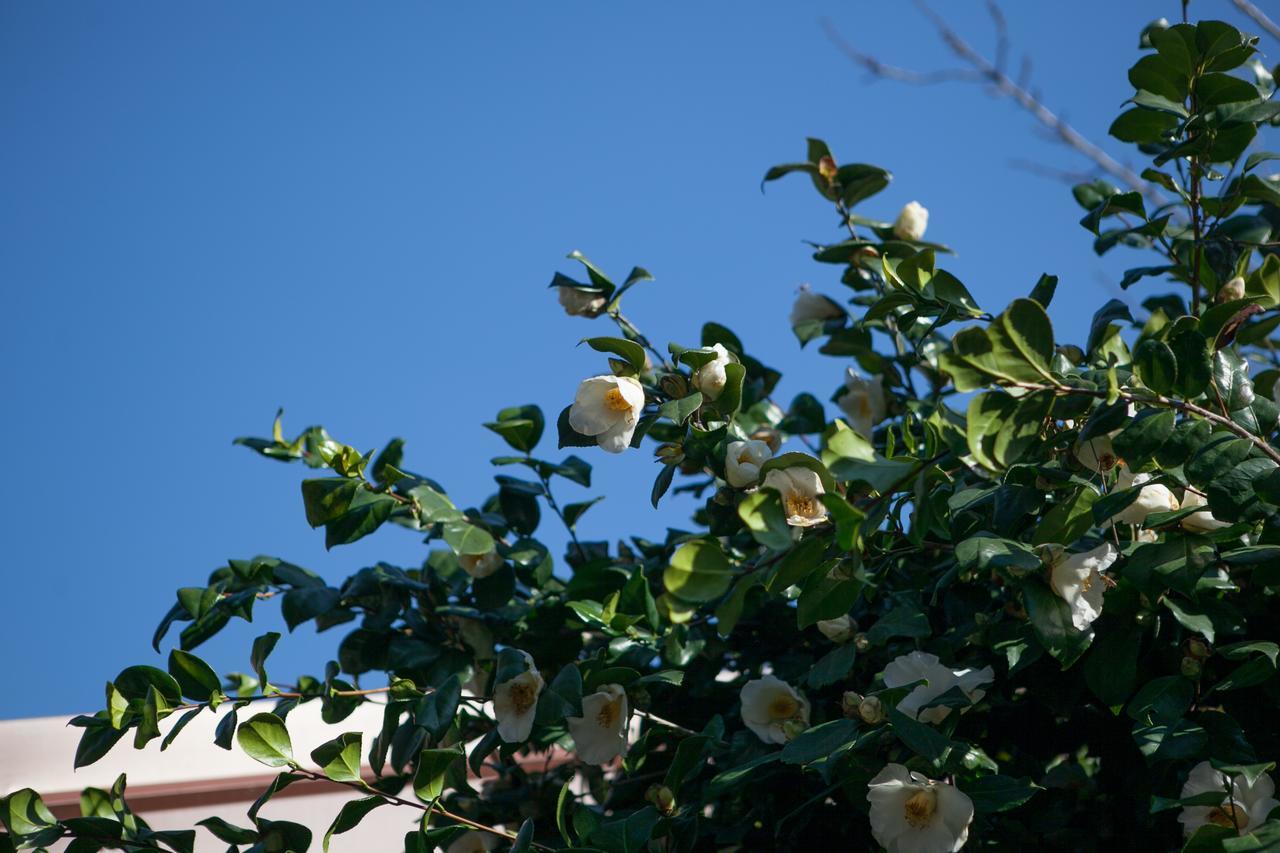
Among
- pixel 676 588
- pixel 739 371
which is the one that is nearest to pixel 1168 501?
pixel 739 371

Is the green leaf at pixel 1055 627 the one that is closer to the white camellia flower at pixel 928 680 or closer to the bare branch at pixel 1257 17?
the white camellia flower at pixel 928 680

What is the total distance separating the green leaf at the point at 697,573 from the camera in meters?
0.86

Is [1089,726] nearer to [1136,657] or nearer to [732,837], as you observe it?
[1136,657]

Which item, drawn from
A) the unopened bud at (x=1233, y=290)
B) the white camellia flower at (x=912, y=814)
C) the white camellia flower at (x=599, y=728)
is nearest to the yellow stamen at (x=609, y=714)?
the white camellia flower at (x=599, y=728)

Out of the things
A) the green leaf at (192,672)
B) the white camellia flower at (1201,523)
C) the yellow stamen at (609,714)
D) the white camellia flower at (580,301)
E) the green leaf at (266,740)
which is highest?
the white camellia flower at (580,301)

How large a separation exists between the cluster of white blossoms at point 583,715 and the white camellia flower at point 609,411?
255mm

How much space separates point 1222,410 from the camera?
96cm

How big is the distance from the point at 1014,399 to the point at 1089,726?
23.3 inches

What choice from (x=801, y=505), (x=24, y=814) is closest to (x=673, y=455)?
(x=801, y=505)

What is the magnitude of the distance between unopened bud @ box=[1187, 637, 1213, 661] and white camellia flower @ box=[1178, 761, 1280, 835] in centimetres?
10

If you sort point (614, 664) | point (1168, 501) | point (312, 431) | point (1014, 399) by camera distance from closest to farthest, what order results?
point (1014, 399) < point (1168, 501) < point (614, 664) < point (312, 431)

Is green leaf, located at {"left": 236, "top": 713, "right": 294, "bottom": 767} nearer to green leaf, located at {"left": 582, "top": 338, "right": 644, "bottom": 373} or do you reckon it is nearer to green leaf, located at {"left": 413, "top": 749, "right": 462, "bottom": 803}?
green leaf, located at {"left": 413, "top": 749, "right": 462, "bottom": 803}

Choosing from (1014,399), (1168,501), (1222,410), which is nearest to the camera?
(1014,399)

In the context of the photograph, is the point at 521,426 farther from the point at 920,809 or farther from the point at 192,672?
the point at 920,809
